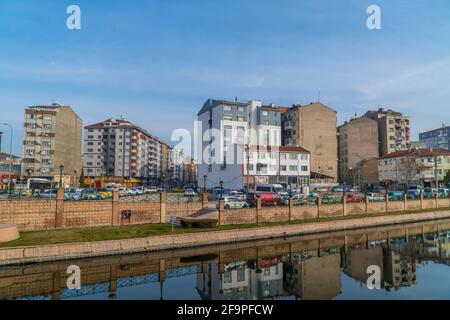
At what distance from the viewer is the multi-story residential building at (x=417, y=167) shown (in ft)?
251

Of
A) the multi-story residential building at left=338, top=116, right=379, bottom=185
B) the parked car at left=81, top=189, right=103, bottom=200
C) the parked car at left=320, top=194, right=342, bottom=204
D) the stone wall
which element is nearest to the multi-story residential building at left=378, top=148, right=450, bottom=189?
the multi-story residential building at left=338, top=116, right=379, bottom=185

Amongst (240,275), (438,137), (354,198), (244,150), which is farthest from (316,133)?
(438,137)

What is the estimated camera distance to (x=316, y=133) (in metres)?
88.9

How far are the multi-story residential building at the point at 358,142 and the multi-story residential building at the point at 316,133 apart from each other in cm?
675

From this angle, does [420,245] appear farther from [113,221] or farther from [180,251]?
[113,221]

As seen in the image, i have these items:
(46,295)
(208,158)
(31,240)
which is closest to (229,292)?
(46,295)

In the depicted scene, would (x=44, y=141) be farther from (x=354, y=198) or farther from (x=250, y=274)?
(x=250, y=274)

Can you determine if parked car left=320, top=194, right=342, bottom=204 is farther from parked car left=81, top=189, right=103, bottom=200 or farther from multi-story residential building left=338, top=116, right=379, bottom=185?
multi-story residential building left=338, top=116, right=379, bottom=185

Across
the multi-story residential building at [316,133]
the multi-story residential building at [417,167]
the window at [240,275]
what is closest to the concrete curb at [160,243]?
the window at [240,275]

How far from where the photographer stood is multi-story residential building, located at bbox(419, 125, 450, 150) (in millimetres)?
149500

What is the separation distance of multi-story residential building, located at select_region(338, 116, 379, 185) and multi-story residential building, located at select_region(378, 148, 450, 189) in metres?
11.4

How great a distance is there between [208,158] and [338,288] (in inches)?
2533

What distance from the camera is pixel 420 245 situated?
96.1ft

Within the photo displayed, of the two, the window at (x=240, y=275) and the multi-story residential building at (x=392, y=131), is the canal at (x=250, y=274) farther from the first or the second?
the multi-story residential building at (x=392, y=131)
